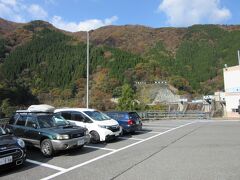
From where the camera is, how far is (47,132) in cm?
1155

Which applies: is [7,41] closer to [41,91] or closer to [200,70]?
[41,91]

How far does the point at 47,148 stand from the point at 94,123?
3798 millimetres

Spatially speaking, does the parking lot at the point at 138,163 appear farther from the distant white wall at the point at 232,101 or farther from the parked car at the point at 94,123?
the distant white wall at the point at 232,101

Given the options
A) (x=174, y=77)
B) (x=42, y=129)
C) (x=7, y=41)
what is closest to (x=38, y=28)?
(x=7, y=41)

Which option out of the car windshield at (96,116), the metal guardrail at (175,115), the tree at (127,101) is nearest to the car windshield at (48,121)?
the car windshield at (96,116)

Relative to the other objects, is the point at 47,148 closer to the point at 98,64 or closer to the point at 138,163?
the point at 138,163

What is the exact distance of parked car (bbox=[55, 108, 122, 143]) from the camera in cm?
1455

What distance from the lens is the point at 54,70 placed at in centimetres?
10319

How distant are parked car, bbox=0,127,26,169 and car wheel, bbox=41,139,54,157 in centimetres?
177

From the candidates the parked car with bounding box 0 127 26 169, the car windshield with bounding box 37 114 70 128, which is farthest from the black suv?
the parked car with bounding box 0 127 26 169

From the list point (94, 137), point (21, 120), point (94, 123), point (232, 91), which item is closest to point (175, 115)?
point (232, 91)

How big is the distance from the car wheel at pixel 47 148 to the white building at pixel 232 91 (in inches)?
1257

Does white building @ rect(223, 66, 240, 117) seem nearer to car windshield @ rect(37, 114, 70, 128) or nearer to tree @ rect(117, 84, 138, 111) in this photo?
tree @ rect(117, 84, 138, 111)

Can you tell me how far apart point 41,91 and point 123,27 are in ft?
375
